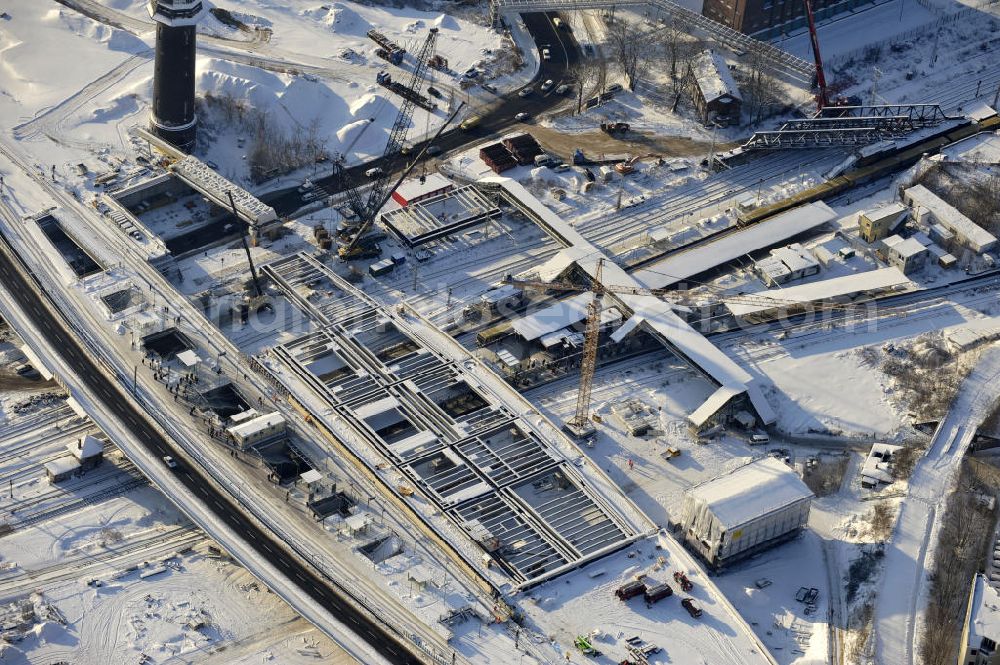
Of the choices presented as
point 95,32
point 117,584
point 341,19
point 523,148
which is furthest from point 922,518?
point 95,32

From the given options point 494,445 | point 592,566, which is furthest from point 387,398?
point 592,566

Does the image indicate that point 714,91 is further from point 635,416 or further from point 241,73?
point 635,416

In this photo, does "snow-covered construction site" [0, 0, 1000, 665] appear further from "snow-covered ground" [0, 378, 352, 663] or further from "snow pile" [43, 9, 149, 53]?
"snow pile" [43, 9, 149, 53]

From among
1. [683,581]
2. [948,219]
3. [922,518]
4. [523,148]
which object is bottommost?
[683,581]

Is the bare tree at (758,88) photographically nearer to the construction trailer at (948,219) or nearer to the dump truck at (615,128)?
the dump truck at (615,128)

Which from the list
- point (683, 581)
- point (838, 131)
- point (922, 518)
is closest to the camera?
point (683, 581)
